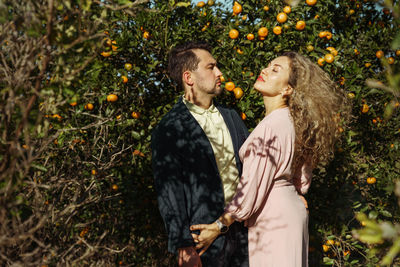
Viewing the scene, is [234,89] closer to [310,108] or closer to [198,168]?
[310,108]

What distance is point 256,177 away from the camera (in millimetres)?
2170

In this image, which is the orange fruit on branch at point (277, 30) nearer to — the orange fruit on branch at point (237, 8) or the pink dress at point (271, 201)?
the orange fruit on branch at point (237, 8)

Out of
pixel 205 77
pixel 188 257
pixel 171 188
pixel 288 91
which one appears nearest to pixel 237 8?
pixel 205 77

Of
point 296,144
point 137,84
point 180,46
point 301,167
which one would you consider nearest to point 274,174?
point 296,144

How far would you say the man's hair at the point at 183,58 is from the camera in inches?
106

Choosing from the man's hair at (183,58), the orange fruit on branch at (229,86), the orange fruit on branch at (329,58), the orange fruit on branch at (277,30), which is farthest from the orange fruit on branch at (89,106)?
the orange fruit on branch at (329,58)

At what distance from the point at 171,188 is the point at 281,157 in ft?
2.47

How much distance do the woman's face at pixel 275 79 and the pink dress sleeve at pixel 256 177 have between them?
0.38 metres

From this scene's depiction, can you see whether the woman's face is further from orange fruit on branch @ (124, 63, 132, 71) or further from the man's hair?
orange fruit on branch @ (124, 63, 132, 71)

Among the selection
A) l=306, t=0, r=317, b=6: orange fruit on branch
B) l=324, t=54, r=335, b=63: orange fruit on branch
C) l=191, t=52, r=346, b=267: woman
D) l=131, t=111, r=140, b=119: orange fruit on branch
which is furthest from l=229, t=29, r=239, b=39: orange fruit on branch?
l=131, t=111, r=140, b=119: orange fruit on branch

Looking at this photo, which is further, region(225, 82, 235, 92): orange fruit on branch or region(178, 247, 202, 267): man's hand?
region(225, 82, 235, 92): orange fruit on branch

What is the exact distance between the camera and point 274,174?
90.2 inches

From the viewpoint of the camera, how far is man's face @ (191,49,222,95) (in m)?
2.64

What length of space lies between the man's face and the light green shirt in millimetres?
130
